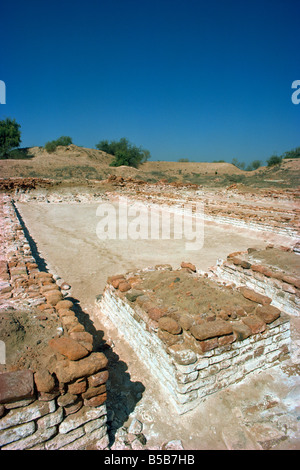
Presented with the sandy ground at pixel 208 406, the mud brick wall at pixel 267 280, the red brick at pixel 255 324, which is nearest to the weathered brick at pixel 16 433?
the sandy ground at pixel 208 406

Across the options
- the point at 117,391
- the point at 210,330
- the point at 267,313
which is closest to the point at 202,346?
the point at 210,330

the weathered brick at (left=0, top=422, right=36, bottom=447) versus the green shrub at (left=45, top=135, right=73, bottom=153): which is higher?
the green shrub at (left=45, top=135, right=73, bottom=153)

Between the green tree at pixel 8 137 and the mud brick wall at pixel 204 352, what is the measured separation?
4100cm

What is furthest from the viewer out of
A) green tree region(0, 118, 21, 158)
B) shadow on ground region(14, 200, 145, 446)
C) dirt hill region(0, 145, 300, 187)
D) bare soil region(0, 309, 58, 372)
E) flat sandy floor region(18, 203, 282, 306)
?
green tree region(0, 118, 21, 158)

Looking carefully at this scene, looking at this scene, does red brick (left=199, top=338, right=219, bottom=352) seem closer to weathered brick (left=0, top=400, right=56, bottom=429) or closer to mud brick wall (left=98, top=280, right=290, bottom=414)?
mud brick wall (left=98, top=280, right=290, bottom=414)

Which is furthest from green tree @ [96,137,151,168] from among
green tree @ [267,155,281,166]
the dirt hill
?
green tree @ [267,155,281,166]

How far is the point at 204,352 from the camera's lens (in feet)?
8.11

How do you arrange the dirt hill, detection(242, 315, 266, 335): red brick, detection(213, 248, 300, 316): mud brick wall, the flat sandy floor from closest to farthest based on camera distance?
detection(242, 315, 266, 335): red brick < detection(213, 248, 300, 316): mud brick wall < the flat sandy floor < the dirt hill

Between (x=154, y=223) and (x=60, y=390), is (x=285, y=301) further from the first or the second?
(x=154, y=223)

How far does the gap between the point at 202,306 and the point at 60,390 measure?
6.03 ft

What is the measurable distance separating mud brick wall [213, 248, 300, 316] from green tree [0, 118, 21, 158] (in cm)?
4020

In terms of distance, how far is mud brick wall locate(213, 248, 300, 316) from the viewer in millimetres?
4070

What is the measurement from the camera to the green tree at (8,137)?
36.1 metres
